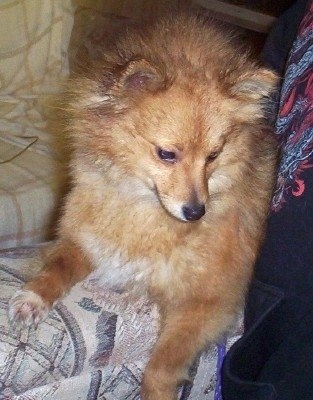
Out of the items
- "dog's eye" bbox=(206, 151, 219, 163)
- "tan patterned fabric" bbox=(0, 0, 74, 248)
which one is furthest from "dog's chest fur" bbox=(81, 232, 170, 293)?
"tan patterned fabric" bbox=(0, 0, 74, 248)

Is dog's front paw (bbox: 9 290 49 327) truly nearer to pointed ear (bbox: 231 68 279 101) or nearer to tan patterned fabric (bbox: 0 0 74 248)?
pointed ear (bbox: 231 68 279 101)

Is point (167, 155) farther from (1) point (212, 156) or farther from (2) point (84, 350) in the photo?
(2) point (84, 350)

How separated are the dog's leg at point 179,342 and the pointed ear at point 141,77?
469mm

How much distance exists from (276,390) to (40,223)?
1.38 m

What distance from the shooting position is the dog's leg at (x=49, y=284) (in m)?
1.23

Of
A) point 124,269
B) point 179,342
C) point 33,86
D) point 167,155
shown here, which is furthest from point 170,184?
point 33,86

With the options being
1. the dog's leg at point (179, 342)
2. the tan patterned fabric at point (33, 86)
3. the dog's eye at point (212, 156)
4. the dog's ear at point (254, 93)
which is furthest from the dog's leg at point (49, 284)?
the tan patterned fabric at point (33, 86)

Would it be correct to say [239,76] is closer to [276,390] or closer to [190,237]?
[190,237]

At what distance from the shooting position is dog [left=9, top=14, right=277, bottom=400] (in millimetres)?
1271

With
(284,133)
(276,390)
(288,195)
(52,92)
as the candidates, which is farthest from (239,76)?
(52,92)

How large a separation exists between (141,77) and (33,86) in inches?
53.6

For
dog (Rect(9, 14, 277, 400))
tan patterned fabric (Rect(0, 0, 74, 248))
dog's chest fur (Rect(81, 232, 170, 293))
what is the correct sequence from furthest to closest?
tan patterned fabric (Rect(0, 0, 74, 248))
dog's chest fur (Rect(81, 232, 170, 293))
dog (Rect(9, 14, 277, 400))

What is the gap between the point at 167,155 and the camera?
1.29m

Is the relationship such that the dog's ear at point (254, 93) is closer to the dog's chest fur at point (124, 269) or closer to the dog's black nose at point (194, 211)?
the dog's black nose at point (194, 211)
